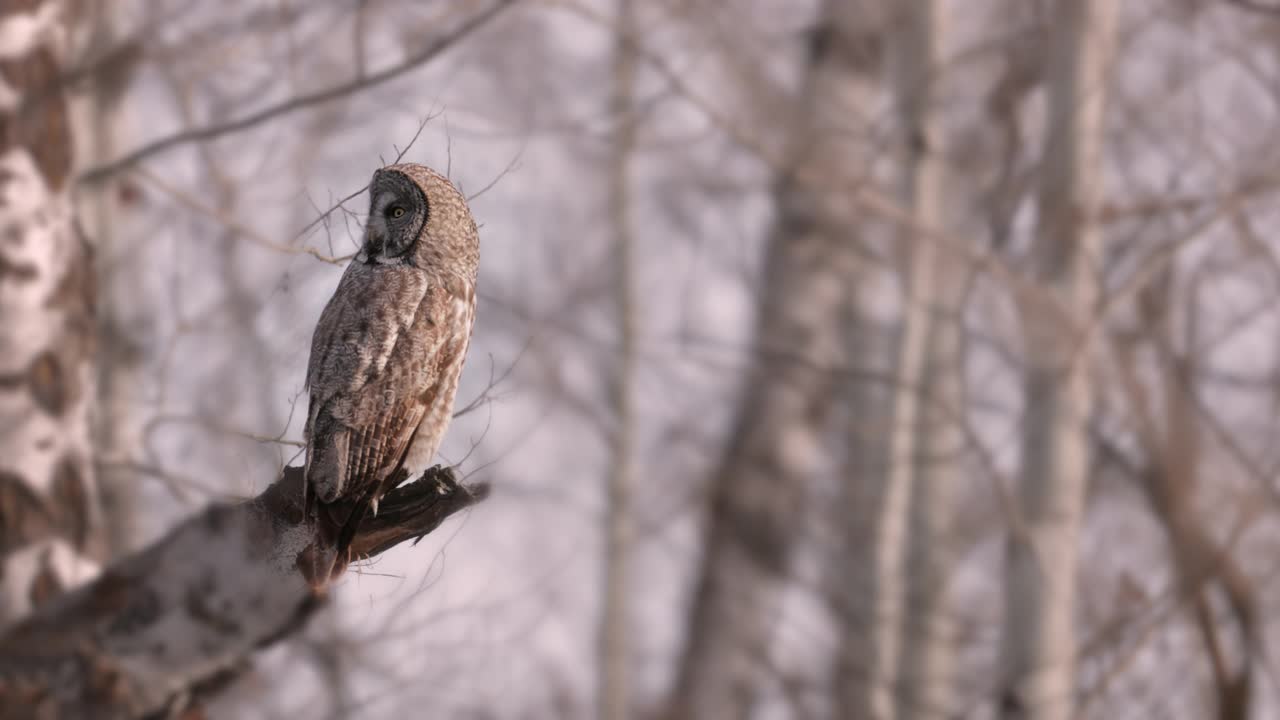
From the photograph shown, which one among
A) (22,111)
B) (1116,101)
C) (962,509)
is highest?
(1116,101)

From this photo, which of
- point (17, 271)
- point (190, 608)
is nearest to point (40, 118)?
point (17, 271)

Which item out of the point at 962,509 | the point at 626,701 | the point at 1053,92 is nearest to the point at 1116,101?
the point at 1053,92

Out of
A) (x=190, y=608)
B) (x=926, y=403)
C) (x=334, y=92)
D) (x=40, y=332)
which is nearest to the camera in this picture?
(x=334, y=92)

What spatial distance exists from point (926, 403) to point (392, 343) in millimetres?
6243

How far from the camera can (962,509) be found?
1000 cm

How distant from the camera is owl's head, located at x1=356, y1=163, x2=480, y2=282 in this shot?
700 mm

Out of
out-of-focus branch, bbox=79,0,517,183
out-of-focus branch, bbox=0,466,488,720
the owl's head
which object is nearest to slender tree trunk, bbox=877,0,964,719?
out-of-focus branch, bbox=79,0,517,183

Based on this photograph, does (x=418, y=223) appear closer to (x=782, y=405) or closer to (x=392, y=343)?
(x=392, y=343)

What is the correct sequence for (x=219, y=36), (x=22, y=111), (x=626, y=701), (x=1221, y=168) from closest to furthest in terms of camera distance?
1. (x=22, y=111)
2. (x=219, y=36)
3. (x=1221, y=168)
4. (x=626, y=701)

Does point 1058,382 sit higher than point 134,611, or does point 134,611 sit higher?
point 1058,382

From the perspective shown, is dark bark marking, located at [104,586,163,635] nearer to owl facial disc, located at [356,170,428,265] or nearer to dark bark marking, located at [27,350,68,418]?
dark bark marking, located at [27,350,68,418]

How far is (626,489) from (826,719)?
268 centimetres

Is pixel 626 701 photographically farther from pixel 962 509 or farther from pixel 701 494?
pixel 962 509

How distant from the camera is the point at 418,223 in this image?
70cm
